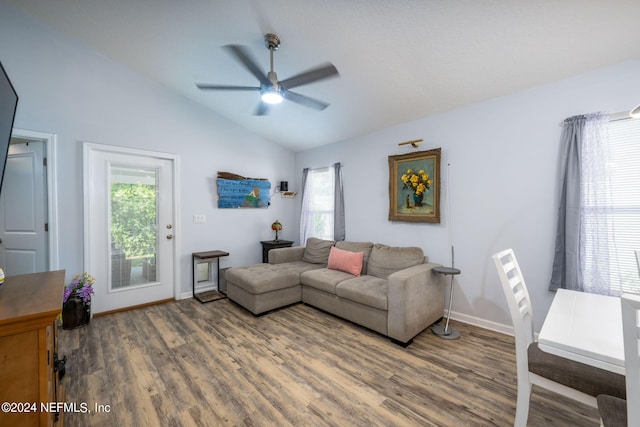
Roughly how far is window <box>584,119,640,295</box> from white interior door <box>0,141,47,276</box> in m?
5.41

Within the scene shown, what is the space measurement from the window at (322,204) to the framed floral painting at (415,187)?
3.09 ft

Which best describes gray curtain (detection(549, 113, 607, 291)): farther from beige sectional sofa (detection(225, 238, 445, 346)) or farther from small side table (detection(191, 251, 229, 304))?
small side table (detection(191, 251, 229, 304))

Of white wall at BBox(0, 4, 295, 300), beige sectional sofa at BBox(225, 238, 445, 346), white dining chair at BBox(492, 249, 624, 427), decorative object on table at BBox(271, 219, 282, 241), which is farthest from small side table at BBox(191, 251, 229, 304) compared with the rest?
white dining chair at BBox(492, 249, 624, 427)

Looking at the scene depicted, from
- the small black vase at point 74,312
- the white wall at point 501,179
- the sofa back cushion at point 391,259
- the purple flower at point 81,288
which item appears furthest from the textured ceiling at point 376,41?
the small black vase at point 74,312

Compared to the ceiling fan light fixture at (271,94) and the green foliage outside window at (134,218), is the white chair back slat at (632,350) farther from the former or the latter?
the green foliage outside window at (134,218)

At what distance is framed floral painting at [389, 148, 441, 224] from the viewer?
3.07 m

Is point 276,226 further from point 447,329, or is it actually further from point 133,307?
point 447,329

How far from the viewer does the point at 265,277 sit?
313cm

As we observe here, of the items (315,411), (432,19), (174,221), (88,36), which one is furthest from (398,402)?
(88,36)

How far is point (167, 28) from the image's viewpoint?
2498mm

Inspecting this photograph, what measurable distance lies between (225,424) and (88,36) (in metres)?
3.96

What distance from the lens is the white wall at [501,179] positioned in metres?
2.27

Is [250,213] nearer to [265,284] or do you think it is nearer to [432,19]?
[265,284]

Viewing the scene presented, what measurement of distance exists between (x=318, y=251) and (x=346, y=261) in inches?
28.0
